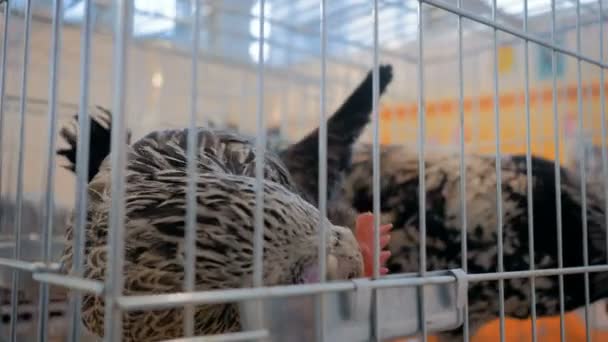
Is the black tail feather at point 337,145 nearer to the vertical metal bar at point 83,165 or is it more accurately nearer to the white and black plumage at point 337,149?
the white and black plumage at point 337,149

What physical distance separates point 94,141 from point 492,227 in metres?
0.69

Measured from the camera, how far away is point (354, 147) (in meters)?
1.17

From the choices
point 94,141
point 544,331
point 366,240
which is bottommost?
point 544,331

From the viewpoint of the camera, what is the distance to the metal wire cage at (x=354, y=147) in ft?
1.30

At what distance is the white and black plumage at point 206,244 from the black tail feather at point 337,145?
1.46ft

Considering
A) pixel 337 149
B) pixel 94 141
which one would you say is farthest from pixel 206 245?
pixel 337 149

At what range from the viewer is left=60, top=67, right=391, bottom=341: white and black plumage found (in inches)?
21.3

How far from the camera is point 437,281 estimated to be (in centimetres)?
49

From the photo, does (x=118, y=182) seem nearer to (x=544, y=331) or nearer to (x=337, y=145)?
(x=337, y=145)

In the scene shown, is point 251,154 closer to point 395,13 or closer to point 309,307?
point 309,307

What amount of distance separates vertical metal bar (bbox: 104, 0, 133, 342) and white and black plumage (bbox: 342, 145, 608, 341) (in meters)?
0.79

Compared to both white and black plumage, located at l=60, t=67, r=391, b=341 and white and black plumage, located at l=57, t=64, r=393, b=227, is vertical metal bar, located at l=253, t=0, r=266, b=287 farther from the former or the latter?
white and black plumage, located at l=57, t=64, r=393, b=227

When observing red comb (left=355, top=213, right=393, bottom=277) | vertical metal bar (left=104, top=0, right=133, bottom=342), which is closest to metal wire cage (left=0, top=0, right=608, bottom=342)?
vertical metal bar (left=104, top=0, right=133, bottom=342)

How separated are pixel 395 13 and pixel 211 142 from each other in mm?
918
